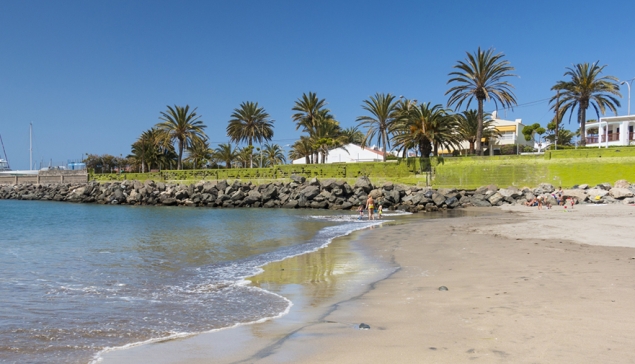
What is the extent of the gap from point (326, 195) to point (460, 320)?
1349 inches

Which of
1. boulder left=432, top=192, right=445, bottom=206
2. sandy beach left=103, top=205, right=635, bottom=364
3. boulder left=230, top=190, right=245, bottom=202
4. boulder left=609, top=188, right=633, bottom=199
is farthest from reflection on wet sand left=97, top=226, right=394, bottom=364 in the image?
boulder left=230, top=190, right=245, bottom=202

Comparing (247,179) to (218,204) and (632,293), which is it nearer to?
(218,204)

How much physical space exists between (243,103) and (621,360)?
206 feet

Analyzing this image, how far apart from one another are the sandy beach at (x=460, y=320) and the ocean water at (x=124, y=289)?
0.81 meters

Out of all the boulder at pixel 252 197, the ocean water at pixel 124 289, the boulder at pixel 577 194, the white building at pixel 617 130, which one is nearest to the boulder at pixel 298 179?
the boulder at pixel 252 197

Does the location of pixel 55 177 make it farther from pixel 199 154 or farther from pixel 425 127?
pixel 425 127

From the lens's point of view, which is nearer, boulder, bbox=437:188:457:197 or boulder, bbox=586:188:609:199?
boulder, bbox=586:188:609:199

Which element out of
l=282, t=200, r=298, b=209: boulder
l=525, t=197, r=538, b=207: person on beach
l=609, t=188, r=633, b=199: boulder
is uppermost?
l=609, t=188, r=633, b=199: boulder

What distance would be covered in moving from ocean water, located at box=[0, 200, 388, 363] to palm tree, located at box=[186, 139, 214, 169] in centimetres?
5912

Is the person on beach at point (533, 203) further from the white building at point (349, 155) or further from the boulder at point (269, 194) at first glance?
the white building at point (349, 155)

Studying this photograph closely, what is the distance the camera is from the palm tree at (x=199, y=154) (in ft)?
259

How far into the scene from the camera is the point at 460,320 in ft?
20.1

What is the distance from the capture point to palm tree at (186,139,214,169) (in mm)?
78875

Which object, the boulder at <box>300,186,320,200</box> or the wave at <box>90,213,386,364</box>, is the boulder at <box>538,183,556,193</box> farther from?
the wave at <box>90,213,386,364</box>
